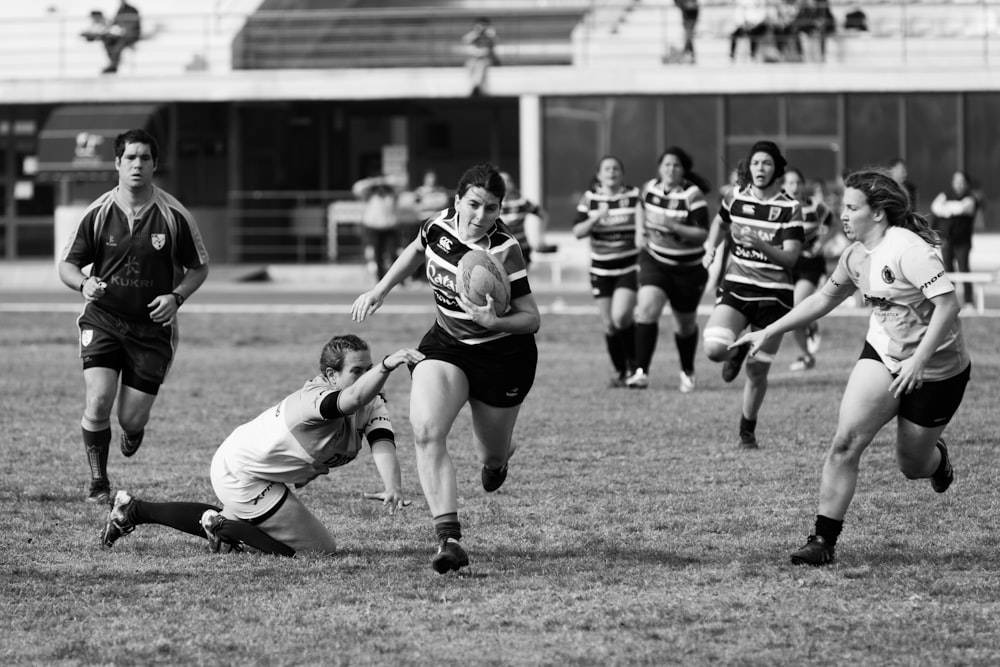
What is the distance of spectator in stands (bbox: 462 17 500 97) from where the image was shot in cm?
3195

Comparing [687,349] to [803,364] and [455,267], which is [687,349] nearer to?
[803,364]

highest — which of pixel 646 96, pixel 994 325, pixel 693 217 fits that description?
pixel 646 96

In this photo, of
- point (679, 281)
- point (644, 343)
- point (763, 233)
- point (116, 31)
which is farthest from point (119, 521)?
point (116, 31)

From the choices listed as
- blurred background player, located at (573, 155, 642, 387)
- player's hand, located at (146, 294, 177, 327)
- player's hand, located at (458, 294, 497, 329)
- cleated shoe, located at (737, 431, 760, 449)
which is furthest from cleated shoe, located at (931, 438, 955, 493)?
blurred background player, located at (573, 155, 642, 387)

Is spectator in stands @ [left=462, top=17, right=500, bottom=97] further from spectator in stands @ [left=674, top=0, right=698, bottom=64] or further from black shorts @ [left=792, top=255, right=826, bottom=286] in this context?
black shorts @ [left=792, top=255, right=826, bottom=286]

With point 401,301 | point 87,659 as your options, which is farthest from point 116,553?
point 401,301

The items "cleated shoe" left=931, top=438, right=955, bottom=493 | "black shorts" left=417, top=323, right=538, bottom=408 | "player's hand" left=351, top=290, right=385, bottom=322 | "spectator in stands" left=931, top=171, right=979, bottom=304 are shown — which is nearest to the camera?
"black shorts" left=417, top=323, right=538, bottom=408

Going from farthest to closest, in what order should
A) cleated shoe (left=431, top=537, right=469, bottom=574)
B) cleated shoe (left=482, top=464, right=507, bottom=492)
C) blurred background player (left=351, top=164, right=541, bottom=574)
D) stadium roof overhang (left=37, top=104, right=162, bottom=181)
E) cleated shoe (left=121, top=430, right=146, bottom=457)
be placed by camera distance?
stadium roof overhang (left=37, top=104, right=162, bottom=181) → cleated shoe (left=121, top=430, right=146, bottom=457) → cleated shoe (left=482, top=464, right=507, bottom=492) → blurred background player (left=351, top=164, right=541, bottom=574) → cleated shoe (left=431, top=537, right=469, bottom=574)

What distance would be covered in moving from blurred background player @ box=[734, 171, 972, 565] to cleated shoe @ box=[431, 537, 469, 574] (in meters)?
1.50

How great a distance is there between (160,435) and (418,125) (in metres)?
25.5

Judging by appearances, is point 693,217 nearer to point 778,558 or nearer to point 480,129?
point 778,558

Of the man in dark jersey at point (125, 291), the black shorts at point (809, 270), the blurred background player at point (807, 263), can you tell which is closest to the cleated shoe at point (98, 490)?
the man in dark jersey at point (125, 291)

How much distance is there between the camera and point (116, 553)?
7523mm

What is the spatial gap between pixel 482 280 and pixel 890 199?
182 centimetres
